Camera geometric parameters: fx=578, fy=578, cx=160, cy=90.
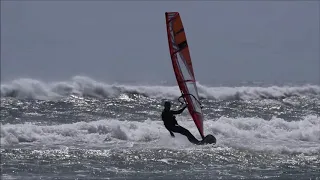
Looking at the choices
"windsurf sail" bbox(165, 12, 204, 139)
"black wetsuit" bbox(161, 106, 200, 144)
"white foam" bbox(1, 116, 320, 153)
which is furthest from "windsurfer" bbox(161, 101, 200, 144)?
"windsurf sail" bbox(165, 12, 204, 139)

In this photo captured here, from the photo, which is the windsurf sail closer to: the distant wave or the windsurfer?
the windsurfer

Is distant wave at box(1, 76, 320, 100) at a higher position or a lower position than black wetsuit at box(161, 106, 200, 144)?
higher

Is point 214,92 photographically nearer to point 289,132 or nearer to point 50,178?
point 289,132

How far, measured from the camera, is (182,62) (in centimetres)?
1258

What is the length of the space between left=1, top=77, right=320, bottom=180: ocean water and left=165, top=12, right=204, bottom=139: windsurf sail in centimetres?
83

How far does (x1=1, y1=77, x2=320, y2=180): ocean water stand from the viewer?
31.2ft

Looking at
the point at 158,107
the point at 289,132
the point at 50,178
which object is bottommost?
the point at 50,178

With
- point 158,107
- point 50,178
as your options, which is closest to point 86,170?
point 50,178

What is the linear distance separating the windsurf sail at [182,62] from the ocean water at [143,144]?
0.83m

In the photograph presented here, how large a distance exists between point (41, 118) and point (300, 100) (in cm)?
1355

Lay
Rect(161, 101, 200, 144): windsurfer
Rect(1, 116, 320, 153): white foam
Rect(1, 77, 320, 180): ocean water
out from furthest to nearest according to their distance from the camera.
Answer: Rect(1, 116, 320, 153): white foam
Rect(161, 101, 200, 144): windsurfer
Rect(1, 77, 320, 180): ocean water

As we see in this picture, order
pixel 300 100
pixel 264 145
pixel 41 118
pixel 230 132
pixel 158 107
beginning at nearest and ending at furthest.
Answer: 1. pixel 264 145
2. pixel 230 132
3. pixel 41 118
4. pixel 158 107
5. pixel 300 100

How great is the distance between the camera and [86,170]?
9492 mm

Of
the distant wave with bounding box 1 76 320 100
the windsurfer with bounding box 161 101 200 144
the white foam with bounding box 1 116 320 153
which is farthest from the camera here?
the distant wave with bounding box 1 76 320 100
